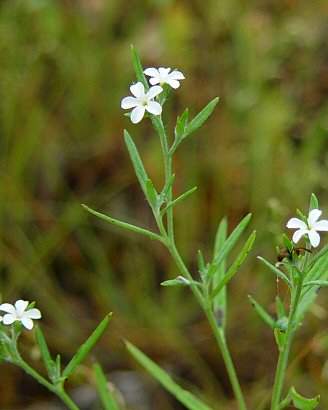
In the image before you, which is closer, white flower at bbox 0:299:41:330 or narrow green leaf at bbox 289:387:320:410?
narrow green leaf at bbox 289:387:320:410

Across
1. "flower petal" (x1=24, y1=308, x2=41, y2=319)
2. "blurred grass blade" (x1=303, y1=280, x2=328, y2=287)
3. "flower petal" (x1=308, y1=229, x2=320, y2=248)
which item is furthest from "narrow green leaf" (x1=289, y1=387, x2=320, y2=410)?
"flower petal" (x1=24, y1=308, x2=41, y2=319)

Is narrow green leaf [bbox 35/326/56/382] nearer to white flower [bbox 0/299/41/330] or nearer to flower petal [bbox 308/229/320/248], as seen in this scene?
white flower [bbox 0/299/41/330]

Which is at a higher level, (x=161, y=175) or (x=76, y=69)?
(x=76, y=69)

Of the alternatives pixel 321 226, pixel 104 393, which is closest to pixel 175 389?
pixel 104 393

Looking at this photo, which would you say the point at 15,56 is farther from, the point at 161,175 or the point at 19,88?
the point at 161,175

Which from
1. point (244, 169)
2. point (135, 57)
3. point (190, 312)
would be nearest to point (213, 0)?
point (244, 169)

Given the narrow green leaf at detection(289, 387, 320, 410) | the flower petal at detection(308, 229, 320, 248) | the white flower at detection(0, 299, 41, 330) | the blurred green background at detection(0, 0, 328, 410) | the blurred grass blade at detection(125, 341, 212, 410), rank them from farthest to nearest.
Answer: the blurred green background at detection(0, 0, 328, 410), the blurred grass blade at detection(125, 341, 212, 410), the white flower at detection(0, 299, 41, 330), the narrow green leaf at detection(289, 387, 320, 410), the flower petal at detection(308, 229, 320, 248)

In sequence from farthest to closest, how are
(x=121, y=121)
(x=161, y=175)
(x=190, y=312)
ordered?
(x=121, y=121)
(x=161, y=175)
(x=190, y=312)
